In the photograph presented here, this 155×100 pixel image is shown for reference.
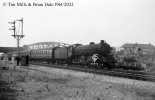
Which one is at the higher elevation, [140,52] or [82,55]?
[140,52]

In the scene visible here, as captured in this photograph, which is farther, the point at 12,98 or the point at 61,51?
the point at 61,51

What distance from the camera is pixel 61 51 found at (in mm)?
33844

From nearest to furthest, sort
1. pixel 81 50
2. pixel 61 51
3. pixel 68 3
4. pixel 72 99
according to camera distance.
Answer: pixel 72 99 < pixel 68 3 < pixel 81 50 < pixel 61 51

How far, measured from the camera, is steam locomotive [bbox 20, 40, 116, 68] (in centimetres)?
2320

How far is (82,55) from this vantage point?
26672 mm

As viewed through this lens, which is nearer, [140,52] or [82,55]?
[82,55]

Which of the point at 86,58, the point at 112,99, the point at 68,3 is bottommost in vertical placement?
the point at 112,99

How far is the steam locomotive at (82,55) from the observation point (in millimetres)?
23203

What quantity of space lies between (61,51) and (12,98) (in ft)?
85.1

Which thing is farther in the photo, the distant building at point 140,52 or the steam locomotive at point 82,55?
the distant building at point 140,52

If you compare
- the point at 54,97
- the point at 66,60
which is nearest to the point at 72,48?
the point at 66,60


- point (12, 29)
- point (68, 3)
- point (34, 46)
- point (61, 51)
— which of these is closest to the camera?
point (68, 3)

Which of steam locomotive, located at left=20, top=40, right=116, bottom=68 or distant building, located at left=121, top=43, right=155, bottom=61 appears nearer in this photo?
steam locomotive, located at left=20, top=40, right=116, bottom=68

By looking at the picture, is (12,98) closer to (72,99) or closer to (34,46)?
(72,99)
